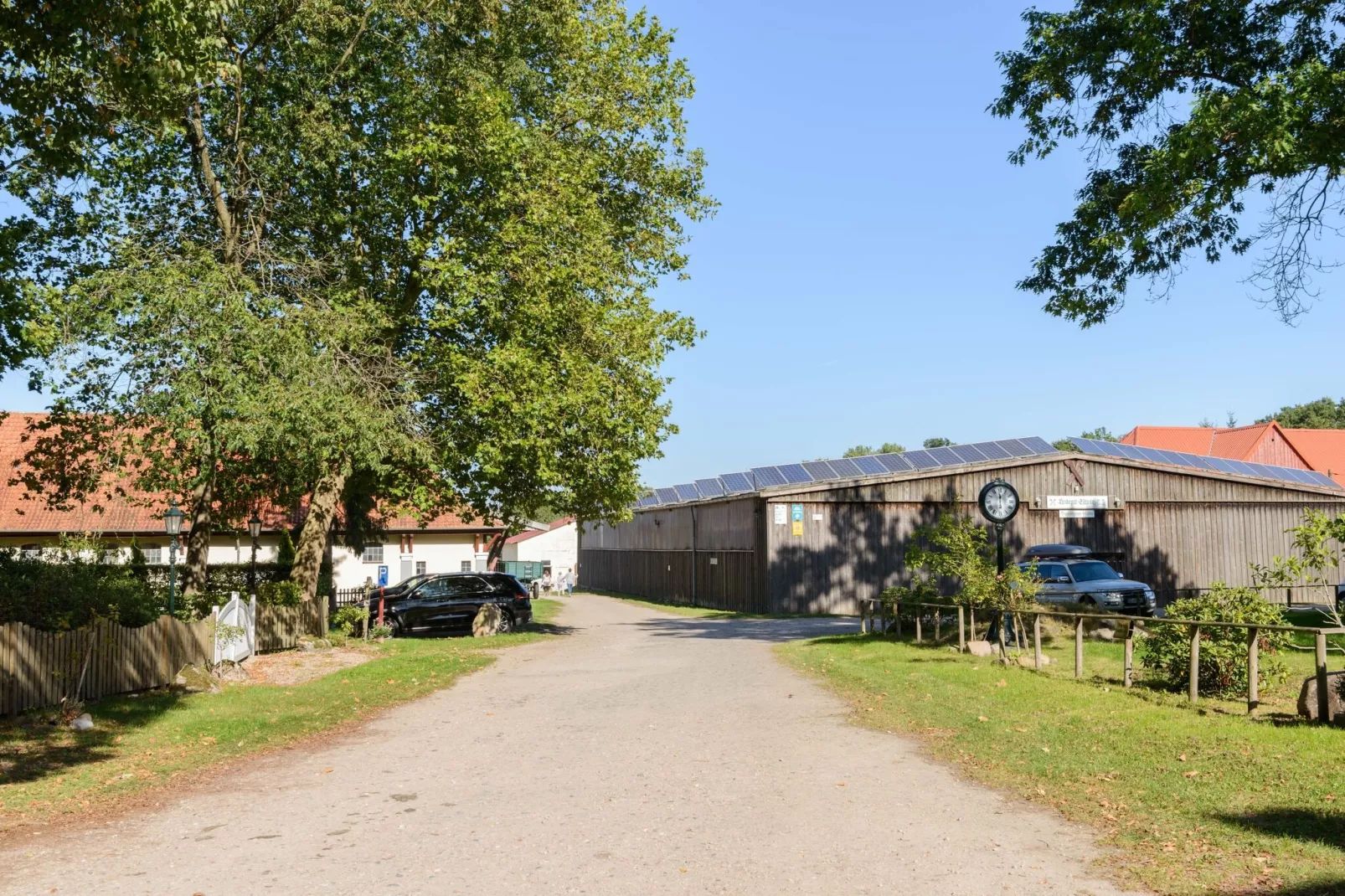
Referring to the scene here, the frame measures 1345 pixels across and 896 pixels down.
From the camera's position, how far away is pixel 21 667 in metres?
11.9

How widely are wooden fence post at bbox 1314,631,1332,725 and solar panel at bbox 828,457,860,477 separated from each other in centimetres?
2547

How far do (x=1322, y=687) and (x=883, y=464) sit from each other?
27216 millimetres

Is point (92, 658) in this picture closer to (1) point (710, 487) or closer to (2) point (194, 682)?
(2) point (194, 682)

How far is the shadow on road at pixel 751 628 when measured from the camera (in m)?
26.1

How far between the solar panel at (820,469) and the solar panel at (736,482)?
2.16m

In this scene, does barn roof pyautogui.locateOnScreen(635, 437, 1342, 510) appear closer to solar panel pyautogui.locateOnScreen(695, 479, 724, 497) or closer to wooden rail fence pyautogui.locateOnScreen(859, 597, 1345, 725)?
solar panel pyautogui.locateOnScreen(695, 479, 724, 497)

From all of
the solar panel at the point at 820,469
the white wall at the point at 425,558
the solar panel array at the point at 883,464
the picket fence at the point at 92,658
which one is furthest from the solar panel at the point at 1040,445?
the picket fence at the point at 92,658

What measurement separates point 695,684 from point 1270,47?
14494mm

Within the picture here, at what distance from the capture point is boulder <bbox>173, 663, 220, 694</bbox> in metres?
15.1

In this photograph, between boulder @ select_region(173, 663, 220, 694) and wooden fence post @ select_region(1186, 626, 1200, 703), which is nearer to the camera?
wooden fence post @ select_region(1186, 626, 1200, 703)

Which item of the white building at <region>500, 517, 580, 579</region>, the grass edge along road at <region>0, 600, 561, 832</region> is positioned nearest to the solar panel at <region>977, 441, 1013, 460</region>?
the grass edge along road at <region>0, 600, 561, 832</region>

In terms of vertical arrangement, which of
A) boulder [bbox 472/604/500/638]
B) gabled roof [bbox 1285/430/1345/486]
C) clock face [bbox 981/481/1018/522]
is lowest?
boulder [bbox 472/604/500/638]

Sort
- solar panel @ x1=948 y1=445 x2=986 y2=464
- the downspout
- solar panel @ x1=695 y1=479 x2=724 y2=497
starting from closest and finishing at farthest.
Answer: solar panel @ x1=948 y1=445 x2=986 y2=464 → solar panel @ x1=695 y1=479 x2=724 y2=497 → the downspout

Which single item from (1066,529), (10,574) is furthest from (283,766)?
(1066,529)
